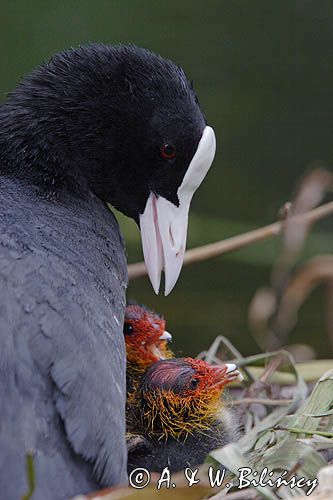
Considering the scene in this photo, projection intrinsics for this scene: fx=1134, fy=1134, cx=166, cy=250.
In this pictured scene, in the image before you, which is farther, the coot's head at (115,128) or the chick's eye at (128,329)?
→ the chick's eye at (128,329)

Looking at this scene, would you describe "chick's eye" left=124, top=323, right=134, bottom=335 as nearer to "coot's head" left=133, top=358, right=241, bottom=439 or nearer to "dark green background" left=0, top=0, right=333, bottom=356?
"coot's head" left=133, top=358, right=241, bottom=439

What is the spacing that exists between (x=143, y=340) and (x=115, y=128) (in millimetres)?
509

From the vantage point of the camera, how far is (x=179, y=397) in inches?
98.0

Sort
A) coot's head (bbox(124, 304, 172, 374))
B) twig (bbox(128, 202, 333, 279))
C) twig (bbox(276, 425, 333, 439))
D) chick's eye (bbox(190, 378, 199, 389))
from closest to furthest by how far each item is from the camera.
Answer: twig (bbox(276, 425, 333, 439)) < chick's eye (bbox(190, 378, 199, 389)) < coot's head (bbox(124, 304, 172, 374)) < twig (bbox(128, 202, 333, 279))

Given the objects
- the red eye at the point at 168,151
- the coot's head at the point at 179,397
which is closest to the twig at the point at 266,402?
the coot's head at the point at 179,397

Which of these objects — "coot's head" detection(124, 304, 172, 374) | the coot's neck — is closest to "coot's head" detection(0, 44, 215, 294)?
the coot's neck

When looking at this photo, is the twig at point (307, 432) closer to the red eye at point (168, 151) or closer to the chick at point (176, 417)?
the chick at point (176, 417)

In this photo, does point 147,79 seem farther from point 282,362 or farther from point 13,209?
point 282,362

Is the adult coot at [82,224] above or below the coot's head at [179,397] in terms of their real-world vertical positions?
above

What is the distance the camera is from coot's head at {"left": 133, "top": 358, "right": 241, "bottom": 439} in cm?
245

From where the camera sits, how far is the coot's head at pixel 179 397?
8.04 feet

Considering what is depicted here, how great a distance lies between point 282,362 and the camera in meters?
3.00

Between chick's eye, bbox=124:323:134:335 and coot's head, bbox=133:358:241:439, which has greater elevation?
chick's eye, bbox=124:323:134:335

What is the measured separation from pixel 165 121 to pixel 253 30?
12.5 feet
